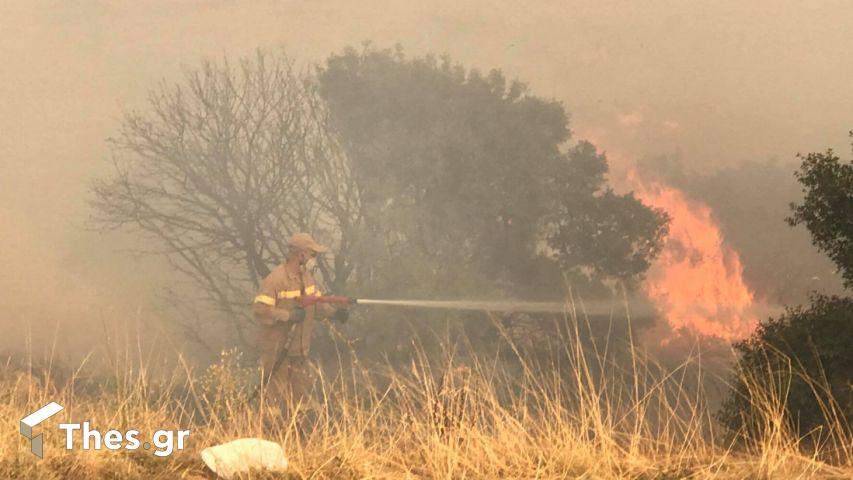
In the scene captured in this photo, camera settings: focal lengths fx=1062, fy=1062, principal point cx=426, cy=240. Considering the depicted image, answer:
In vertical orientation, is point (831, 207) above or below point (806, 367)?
above

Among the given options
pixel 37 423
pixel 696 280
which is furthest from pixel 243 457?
pixel 696 280

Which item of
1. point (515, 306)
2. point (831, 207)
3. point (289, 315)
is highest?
point (831, 207)

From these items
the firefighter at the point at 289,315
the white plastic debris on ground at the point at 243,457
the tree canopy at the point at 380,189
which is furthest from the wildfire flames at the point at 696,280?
the white plastic debris on ground at the point at 243,457

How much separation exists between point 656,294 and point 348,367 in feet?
25.0

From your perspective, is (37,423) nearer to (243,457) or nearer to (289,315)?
(243,457)

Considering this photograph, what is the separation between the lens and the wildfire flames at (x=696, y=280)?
2491 centimetres

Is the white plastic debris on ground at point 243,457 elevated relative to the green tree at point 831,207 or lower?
lower

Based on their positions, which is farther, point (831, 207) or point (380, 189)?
point (380, 189)

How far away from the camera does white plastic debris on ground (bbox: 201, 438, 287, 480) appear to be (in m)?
7.94

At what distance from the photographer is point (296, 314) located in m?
15.2

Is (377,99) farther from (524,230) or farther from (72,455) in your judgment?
(72,455)

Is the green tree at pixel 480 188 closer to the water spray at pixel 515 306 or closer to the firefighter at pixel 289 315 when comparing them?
the water spray at pixel 515 306

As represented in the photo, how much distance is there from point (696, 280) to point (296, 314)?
13.6 meters

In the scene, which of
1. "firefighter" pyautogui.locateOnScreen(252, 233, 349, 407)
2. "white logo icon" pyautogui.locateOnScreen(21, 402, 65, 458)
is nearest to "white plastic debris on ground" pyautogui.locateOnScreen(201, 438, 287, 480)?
"white logo icon" pyautogui.locateOnScreen(21, 402, 65, 458)
